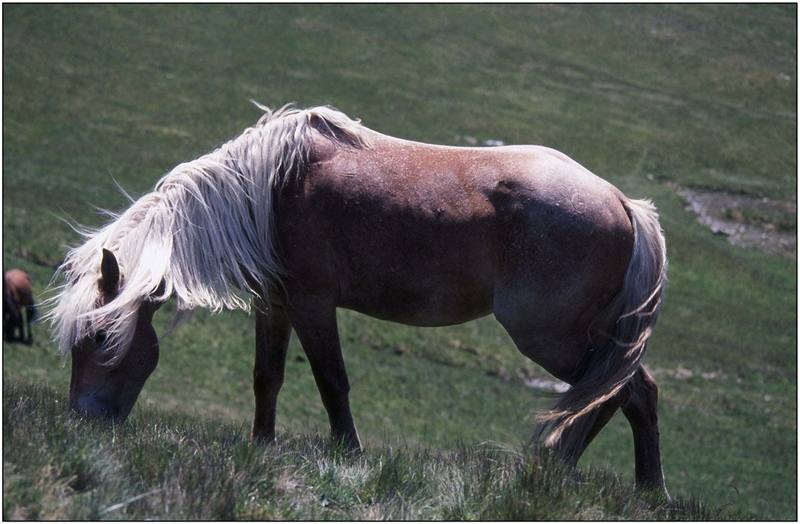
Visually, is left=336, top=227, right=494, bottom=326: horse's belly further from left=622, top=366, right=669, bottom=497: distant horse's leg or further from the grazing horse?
left=622, top=366, right=669, bottom=497: distant horse's leg

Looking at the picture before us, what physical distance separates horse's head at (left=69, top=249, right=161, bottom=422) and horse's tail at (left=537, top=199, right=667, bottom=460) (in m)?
2.68

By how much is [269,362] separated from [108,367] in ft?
3.99

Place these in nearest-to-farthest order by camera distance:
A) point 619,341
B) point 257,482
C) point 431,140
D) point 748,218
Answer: point 257,482 → point 619,341 → point 748,218 → point 431,140

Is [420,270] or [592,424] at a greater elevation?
[420,270]

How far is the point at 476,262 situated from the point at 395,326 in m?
17.2

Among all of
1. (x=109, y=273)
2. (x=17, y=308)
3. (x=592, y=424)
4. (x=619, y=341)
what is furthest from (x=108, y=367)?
(x=17, y=308)

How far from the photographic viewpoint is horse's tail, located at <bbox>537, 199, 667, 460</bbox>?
243 inches

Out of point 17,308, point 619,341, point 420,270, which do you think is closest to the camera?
point 619,341

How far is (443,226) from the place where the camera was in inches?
253

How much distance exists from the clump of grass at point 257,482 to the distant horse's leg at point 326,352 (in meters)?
0.80

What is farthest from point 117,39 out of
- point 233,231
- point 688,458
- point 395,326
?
point 233,231

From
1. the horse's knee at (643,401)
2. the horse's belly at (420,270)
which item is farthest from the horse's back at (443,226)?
the horse's knee at (643,401)

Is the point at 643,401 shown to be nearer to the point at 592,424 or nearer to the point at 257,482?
the point at 592,424

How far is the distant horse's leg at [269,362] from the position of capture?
6.95m
